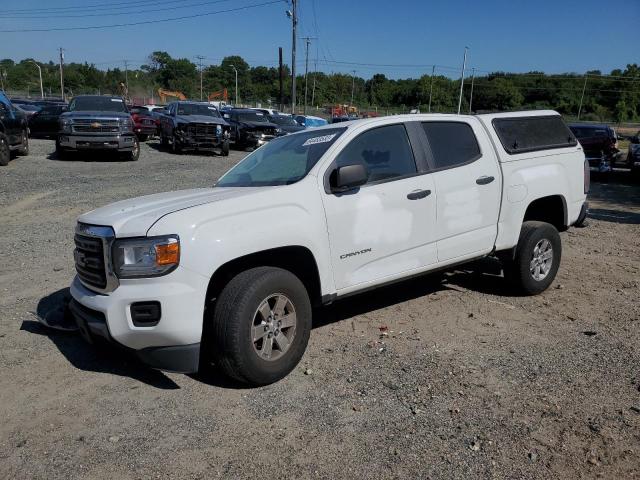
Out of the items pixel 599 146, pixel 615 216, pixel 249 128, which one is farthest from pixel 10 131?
pixel 599 146

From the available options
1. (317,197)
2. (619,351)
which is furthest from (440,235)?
(619,351)

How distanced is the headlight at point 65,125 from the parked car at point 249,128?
8241mm

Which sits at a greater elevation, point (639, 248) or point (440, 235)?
point (440, 235)

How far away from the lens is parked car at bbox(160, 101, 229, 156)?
18750 mm

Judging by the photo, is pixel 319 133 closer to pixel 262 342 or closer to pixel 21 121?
pixel 262 342

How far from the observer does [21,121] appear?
15.8 m

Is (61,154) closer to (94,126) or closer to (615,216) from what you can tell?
(94,126)

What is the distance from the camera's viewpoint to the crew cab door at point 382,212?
416 cm

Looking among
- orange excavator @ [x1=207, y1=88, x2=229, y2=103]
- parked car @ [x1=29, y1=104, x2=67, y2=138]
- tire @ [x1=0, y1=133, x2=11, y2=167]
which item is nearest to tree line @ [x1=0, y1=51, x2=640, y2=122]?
orange excavator @ [x1=207, y1=88, x2=229, y2=103]

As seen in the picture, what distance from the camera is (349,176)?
13.1 feet

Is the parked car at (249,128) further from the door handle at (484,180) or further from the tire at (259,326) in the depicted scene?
the tire at (259,326)

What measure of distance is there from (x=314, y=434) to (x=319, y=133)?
2553mm

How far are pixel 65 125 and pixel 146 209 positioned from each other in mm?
13127

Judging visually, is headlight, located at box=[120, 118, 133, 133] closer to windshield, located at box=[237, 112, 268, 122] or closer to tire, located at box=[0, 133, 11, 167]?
tire, located at box=[0, 133, 11, 167]
